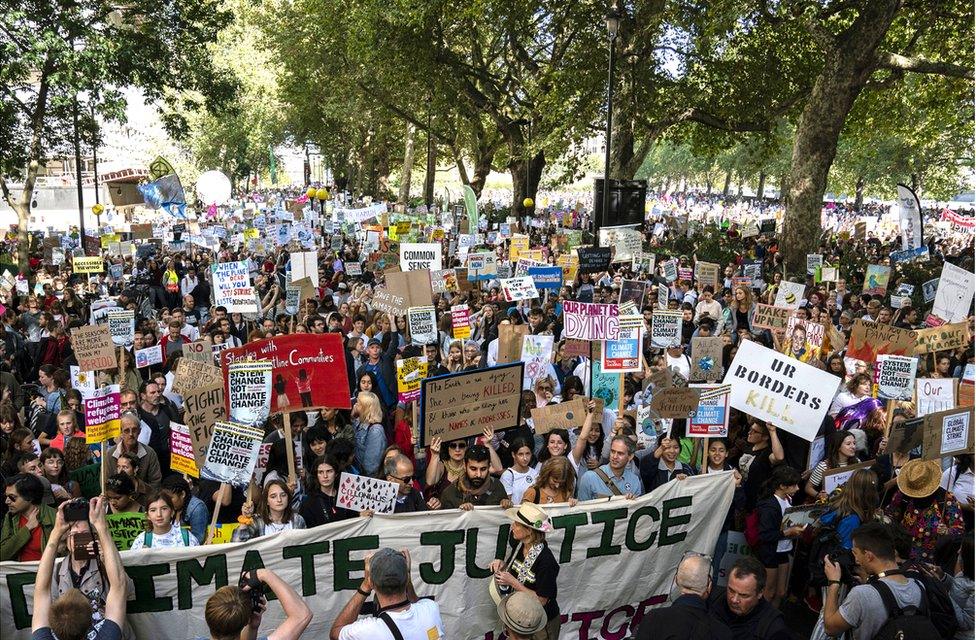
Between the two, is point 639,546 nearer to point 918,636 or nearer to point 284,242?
point 918,636

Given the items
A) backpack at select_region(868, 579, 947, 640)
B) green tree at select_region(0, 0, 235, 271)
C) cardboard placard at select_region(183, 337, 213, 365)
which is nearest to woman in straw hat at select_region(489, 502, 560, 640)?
backpack at select_region(868, 579, 947, 640)

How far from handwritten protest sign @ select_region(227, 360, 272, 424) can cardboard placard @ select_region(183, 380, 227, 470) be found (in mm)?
113

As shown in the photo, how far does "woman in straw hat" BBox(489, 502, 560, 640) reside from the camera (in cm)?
488

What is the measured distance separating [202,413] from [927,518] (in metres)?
4.99

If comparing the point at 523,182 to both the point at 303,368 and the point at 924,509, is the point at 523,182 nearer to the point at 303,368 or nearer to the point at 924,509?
the point at 303,368

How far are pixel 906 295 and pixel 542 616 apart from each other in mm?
13698

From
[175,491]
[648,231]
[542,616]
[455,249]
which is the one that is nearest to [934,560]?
[542,616]

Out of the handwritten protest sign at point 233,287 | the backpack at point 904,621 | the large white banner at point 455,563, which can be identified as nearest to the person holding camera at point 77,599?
the large white banner at point 455,563

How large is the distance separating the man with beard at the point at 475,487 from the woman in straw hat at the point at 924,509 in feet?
8.63

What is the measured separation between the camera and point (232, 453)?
586 centimetres

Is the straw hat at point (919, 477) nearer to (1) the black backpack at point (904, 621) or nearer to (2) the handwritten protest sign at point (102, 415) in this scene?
(1) the black backpack at point (904, 621)

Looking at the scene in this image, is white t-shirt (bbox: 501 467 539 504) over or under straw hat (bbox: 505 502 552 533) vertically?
under

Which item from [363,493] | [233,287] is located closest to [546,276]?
[233,287]

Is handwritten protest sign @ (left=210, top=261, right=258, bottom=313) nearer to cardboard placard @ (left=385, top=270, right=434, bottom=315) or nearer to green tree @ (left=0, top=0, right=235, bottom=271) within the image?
cardboard placard @ (left=385, top=270, right=434, bottom=315)
